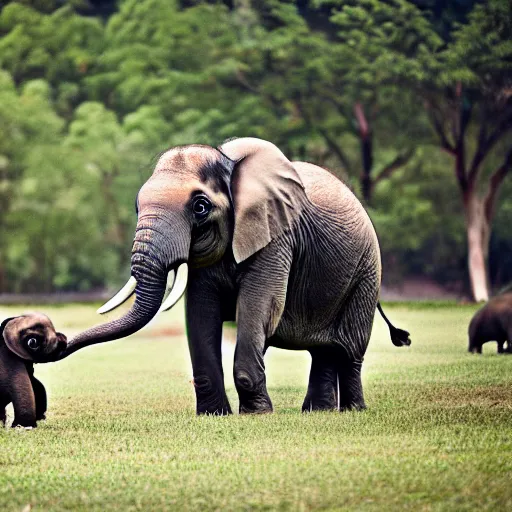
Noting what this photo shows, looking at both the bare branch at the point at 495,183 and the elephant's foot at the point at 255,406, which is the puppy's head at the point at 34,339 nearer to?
the elephant's foot at the point at 255,406

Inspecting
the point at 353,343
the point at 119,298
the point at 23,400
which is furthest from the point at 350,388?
the point at 23,400

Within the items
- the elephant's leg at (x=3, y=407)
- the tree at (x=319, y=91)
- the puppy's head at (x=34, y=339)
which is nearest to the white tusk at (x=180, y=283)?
the puppy's head at (x=34, y=339)

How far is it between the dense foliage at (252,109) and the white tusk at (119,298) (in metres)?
27.3

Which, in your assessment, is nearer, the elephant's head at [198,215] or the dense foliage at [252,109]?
the elephant's head at [198,215]

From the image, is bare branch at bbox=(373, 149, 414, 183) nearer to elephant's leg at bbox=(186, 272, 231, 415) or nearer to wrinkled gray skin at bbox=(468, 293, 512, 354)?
wrinkled gray skin at bbox=(468, 293, 512, 354)

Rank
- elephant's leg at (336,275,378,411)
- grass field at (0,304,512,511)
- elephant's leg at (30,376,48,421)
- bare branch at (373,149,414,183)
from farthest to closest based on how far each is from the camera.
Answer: bare branch at (373,149,414,183)
elephant's leg at (336,275,378,411)
elephant's leg at (30,376,48,421)
grass field at (0,304,512,511)

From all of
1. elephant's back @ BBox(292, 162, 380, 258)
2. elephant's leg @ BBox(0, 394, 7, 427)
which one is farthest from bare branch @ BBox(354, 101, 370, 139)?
elephant's leg @ BBox(0, 394, 7, 427)

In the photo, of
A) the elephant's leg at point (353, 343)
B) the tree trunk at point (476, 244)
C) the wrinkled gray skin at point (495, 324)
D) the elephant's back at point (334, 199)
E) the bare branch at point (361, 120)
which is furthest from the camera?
the bare branch at point (361, 120)

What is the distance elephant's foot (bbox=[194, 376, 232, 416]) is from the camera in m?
11.6

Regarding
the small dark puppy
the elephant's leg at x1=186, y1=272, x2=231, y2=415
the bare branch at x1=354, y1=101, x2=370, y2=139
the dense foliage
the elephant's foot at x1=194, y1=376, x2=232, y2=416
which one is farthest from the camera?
the bare branch at x1=354, y1=101, x2=370, y2=139

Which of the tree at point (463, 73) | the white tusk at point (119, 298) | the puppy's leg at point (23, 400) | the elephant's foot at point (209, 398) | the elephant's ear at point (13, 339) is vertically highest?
the white tusk at point (119, 298)

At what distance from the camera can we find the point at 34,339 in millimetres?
A: 10656

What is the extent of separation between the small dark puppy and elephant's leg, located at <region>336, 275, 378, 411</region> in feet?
9.04

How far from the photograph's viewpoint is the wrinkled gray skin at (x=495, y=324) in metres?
18.6
